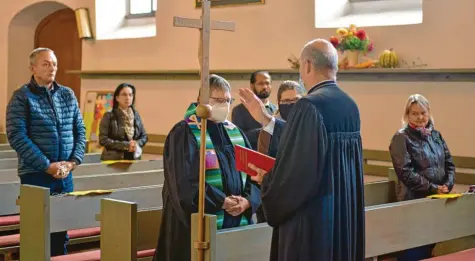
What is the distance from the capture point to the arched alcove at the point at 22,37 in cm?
1273

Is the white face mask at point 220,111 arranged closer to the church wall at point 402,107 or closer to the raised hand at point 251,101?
the raised hand at point 251,101

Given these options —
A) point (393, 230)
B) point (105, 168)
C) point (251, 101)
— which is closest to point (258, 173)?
point (251, 101)

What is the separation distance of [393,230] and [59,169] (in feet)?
7.46

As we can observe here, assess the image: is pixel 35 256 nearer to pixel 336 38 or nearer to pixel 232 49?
pixel 336 38

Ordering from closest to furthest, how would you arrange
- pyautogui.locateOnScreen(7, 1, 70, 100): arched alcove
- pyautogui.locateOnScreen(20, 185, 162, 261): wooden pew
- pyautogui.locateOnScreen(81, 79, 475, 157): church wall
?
pyautogui.locateOnScreen(20, 185, 162, 261): wooden pew → pyautogui.locateOnScreen(81, 79, 475, 157): church wall → pyautogui.locateOnScreen(7, 1, 70, 100): arched alcove

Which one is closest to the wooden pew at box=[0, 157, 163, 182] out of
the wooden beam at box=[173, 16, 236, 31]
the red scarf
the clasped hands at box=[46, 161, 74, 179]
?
the clasped hands at box=[46, 161, 74, 179]

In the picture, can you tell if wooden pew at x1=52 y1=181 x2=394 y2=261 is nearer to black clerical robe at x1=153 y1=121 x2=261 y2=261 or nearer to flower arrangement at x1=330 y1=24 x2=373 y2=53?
black clerical robe at x1=153 y1=121 x2=261 y2=261

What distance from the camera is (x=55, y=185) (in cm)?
562

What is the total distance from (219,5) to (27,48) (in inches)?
173

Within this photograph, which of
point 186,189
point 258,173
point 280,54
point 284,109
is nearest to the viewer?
point 258,173

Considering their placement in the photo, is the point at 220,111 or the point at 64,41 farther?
the point at 64,41

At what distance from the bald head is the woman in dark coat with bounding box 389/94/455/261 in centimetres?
255

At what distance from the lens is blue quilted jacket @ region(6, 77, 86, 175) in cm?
538

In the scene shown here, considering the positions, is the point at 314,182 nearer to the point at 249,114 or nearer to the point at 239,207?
the point at 239,207
